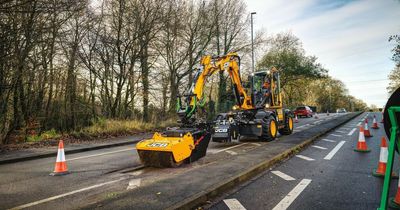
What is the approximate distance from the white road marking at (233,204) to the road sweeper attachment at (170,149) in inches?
85.1

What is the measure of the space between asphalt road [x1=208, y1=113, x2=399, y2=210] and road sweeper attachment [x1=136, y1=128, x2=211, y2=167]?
74.4 inches

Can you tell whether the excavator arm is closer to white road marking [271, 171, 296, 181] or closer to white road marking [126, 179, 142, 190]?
white road marking [126, 179, 142, 190]

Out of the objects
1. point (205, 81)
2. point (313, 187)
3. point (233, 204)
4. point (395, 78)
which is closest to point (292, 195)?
point (313, 187)

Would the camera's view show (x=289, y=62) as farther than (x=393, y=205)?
Yes

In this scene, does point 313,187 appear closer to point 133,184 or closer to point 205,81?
point 133,184

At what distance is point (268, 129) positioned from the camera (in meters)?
10.6

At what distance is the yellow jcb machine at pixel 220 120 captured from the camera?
6164 mm

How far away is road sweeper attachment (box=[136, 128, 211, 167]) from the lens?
594 cm

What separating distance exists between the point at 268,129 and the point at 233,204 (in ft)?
23.4

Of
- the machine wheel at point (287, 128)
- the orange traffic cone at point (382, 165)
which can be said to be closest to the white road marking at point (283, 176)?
the orange traffic cone at point (382, 165)

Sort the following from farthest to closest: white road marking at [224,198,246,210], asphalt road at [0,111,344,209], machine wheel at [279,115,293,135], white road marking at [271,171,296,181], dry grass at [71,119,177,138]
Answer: machine wheel at [279,115,293,135]
dry grass at [71,119,177,138]
white road marking at [271,171,296,181]
asphalt road at [0,111,344,209]
white road marking at [224,198,246,210]

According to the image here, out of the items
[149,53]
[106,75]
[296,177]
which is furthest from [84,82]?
[296,177]

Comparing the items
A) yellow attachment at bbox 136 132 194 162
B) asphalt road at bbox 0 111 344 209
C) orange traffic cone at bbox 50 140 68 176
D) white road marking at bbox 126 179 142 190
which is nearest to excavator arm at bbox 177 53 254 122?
yellow attachment at bbox 136 132 194 162

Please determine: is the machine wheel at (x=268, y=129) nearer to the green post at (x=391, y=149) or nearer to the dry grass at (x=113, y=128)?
the green post at (x=391, y=149)
